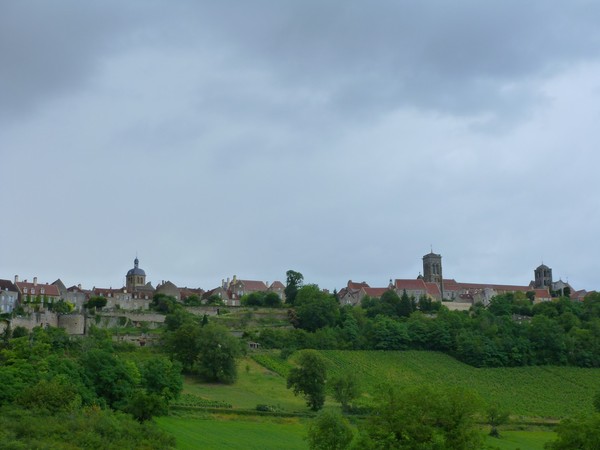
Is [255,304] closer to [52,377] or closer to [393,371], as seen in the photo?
[393,371]

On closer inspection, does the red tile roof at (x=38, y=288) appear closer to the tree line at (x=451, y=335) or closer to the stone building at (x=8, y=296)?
the stone building at (x=8, y=296)

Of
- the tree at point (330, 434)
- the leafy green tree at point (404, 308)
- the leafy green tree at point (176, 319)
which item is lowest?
the tree at point (330, 434)

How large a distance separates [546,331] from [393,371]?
2237 centimetres

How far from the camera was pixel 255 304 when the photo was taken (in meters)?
121

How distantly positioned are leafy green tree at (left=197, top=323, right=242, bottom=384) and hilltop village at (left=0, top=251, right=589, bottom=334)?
18340 millimetres

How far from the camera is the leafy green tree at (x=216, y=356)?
257ft

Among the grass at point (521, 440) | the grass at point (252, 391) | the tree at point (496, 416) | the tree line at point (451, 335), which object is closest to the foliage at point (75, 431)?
the grass at point (252, 391)

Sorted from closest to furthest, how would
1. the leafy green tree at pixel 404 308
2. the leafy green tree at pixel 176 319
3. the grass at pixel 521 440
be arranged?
the grass at pixel 521 440
the leafy green tree at pixel 176 319
the leafy green tree at pixel 404 308

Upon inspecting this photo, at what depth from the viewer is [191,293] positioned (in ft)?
458

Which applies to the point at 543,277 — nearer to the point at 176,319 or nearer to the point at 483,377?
the point at 483,377

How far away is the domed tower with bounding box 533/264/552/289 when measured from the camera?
167 meters

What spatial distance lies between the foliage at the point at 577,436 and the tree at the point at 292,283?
8010 centimetres

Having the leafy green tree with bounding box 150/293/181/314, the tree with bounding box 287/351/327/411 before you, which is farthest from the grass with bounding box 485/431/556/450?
the leafy green tree with bounding box 150/293/181/314

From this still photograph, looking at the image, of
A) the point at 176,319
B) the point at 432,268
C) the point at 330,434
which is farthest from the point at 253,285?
the point at 330,434
